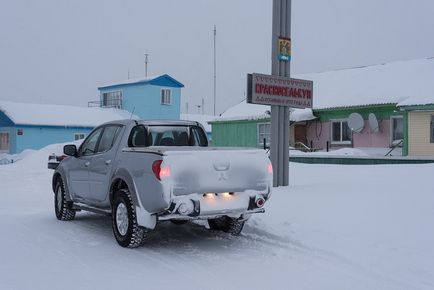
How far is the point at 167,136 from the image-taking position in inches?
353

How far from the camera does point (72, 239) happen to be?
26.4 ft

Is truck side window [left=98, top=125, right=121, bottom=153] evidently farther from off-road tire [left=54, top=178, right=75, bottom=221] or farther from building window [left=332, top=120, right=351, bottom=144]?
building window [left=332, top=120, right=351, bottom=144]

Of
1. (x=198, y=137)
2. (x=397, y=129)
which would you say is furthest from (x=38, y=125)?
(x=198, y=137)

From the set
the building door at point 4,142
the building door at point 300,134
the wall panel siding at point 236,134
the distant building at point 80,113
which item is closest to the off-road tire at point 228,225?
the building door at point 300,134

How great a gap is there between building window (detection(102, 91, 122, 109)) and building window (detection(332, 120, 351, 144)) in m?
26.2

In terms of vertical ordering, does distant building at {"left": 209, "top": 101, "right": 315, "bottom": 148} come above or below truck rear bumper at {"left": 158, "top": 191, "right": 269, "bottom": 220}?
above

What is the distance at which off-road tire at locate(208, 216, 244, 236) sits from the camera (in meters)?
8.23

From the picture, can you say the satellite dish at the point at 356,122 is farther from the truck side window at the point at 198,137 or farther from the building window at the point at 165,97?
the building window at the point at 165,97

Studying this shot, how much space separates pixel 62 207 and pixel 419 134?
17570mm

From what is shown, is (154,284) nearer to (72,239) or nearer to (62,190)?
(72,239)

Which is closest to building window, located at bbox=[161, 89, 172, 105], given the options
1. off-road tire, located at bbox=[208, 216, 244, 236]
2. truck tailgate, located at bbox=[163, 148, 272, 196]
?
off-road tire, located at bbox=[208, 216, 244, 236]

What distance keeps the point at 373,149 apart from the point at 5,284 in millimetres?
21810

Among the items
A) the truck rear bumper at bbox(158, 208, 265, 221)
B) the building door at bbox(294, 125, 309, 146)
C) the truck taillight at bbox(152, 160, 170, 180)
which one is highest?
the building door at bbox(294, 125, 309, 146)

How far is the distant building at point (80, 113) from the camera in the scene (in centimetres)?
3966
